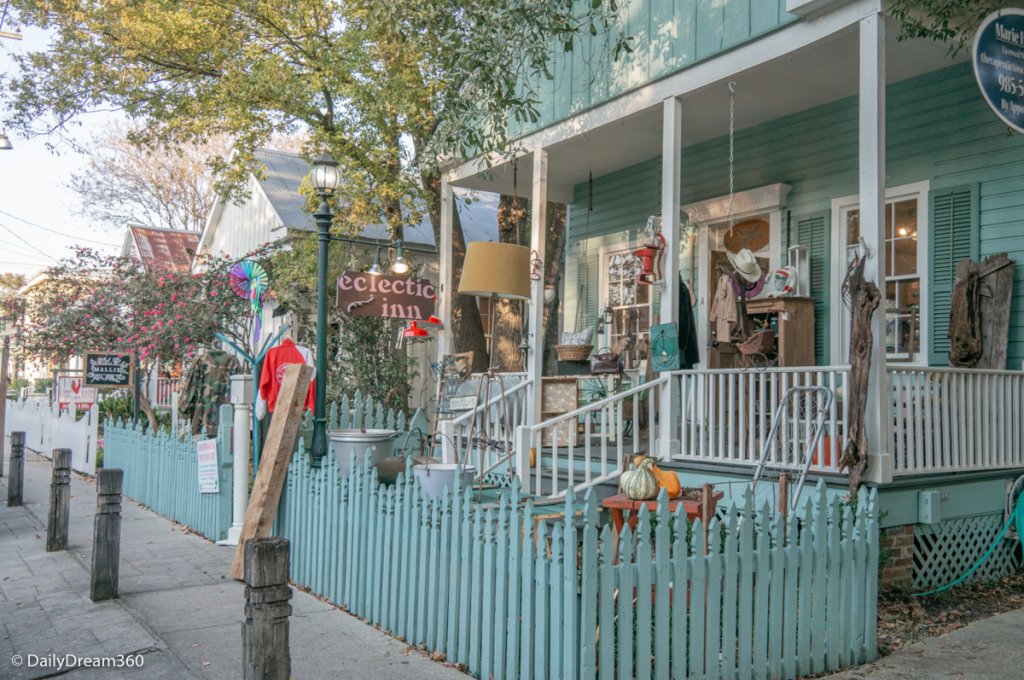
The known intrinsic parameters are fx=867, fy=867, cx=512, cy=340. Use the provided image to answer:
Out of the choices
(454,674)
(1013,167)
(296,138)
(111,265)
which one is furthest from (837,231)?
(296,138)

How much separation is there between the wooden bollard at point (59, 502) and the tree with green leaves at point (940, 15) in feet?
27.9

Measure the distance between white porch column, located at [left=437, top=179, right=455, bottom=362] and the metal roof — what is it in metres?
5.59

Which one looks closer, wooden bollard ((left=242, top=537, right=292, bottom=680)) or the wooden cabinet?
wooden bollard ((left=242, top=537, right=292, bottom=680))

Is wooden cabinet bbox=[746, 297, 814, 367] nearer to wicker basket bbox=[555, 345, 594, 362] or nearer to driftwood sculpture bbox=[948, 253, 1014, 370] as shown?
driftwood sculpture bbox=[948, 253, 1014, 370]

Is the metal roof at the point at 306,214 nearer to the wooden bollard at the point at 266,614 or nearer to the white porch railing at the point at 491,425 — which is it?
the white porch railing at the point at 491,425

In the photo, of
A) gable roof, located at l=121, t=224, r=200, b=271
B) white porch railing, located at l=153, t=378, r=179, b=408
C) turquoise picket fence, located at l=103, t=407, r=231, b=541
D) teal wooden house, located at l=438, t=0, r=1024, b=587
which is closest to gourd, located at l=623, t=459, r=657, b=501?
teal wooden house, located at l=438, t=0, r=1024, b=587

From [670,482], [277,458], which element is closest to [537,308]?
[670,482]

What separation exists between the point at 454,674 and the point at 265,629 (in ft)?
5.16

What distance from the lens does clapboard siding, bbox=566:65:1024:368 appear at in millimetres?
7910

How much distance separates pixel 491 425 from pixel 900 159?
5296mm

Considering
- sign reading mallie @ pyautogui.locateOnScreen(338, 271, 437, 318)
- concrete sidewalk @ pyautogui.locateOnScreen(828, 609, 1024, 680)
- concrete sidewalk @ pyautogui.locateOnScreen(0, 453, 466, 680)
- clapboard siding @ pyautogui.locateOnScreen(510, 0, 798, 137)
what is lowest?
concrete sidewalk @ pyautogui.locateOnScreen(0, 453, 466, 680)

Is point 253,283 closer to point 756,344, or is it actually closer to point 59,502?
point 59,502

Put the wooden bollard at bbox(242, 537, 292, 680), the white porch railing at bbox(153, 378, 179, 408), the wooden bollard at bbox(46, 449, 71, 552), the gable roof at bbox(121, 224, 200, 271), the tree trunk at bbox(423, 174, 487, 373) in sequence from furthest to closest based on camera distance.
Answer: the gable roof at bbox(121, 224, 200, 271), the white porch railing at bbox(153, 378, 179, 408), the tree trunk at bbox(423, 174, 487, 373), the wooden bollard at bbox(46, 449, 71, 552), the wooden bollard at bbox(242, 537, 292, 680)

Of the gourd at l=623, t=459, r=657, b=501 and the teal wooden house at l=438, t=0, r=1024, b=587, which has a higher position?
the teal wooden house at l=438, t=0, r=1024, b=587
